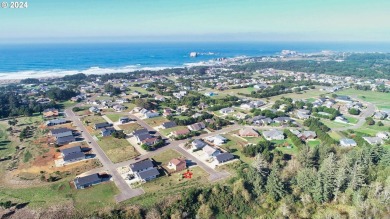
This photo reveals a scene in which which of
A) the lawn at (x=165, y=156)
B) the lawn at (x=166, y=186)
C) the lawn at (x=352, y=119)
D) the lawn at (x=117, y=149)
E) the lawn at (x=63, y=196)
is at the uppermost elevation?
the lawn at (x=352, y=119)

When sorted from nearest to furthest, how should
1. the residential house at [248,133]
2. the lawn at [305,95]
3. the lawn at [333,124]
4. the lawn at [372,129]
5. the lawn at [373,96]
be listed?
the residential house at [248,133]
the lawn at [372,129]
the lawn at [333,124]
the lawn at [373,96]
the lawn at [305,95]

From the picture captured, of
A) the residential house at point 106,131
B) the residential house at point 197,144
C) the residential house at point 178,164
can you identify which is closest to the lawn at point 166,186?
the residential house at point 178,164

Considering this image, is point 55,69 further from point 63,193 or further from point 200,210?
point 200,210

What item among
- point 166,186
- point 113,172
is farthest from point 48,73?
point 166,186

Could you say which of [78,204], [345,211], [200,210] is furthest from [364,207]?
[78,204]

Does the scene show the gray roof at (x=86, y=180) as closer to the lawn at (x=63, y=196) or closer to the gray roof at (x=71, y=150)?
the lawn at (x=63, y=196)

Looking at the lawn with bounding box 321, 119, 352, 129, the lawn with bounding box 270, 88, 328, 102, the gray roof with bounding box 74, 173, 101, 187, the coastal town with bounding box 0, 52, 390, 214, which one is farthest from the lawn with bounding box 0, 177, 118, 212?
the lawn with bounding box 270, 88, 328, 102
